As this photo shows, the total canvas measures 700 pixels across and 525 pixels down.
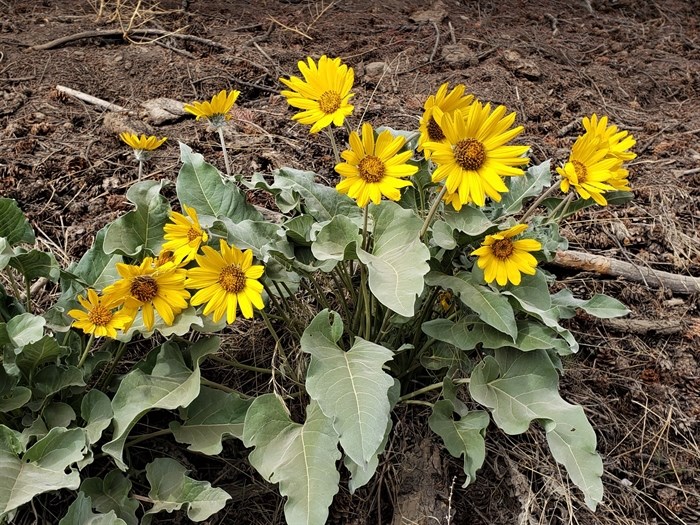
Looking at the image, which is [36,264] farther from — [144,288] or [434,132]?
[434,132]

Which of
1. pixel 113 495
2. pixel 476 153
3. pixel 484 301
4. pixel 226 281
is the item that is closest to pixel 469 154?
pixel 476 153

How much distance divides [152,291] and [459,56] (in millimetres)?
2495

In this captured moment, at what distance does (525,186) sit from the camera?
1922mm

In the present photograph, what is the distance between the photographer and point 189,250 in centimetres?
156

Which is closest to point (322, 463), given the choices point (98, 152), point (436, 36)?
point (98, 152)

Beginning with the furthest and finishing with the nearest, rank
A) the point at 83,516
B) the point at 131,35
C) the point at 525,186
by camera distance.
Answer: the point at 131,35 → the point at 525,186 → the point at 83,516

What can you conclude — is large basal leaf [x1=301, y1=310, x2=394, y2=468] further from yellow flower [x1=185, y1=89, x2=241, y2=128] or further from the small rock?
the small rock

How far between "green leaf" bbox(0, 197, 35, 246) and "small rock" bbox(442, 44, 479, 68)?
237cm

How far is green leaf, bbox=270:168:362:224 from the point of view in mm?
1843

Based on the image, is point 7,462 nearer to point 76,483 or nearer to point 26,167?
point 76,483

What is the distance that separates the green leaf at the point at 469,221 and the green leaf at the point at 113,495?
3.34 ft

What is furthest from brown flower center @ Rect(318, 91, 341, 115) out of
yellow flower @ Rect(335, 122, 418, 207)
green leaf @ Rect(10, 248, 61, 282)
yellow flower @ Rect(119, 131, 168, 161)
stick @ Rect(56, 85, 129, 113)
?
stick @ Rect(56, 85, 129, 113)

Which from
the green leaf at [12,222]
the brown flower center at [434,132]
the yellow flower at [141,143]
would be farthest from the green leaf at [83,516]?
the brown flower center at [434,132]

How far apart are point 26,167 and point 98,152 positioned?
272 mm
